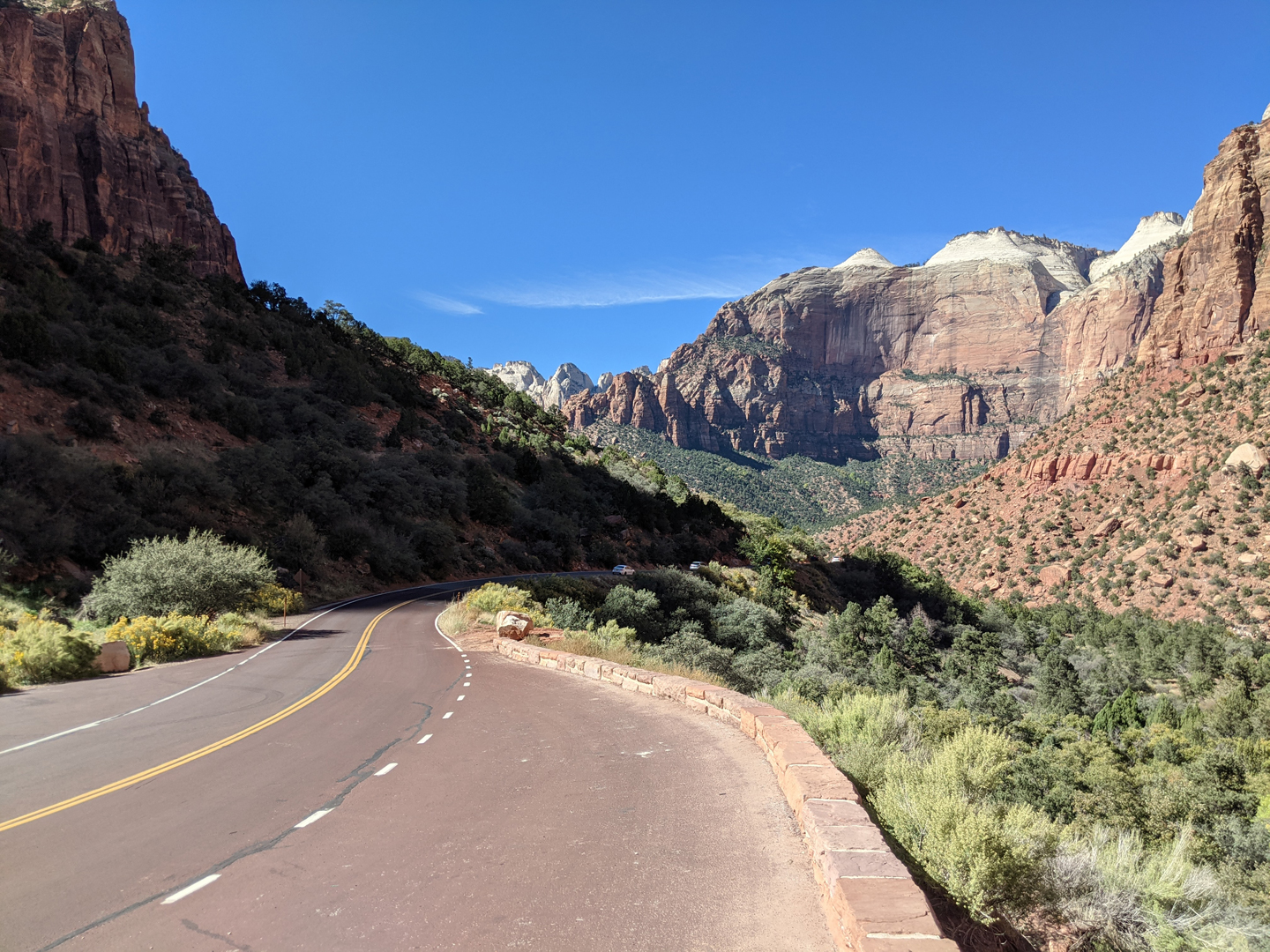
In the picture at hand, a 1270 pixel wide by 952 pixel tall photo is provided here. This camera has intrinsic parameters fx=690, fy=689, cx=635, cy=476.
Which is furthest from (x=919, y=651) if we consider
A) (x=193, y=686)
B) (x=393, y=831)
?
(x=393, y=831)

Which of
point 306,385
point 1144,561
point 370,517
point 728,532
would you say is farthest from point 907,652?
point 306,385

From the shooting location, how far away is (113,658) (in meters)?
15.1

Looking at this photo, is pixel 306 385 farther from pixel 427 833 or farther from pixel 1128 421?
pixel 1128 421

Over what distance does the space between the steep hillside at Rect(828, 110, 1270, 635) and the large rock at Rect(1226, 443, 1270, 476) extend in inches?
4.2

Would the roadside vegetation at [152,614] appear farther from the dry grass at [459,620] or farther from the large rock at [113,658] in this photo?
the dry grass at [459,620]

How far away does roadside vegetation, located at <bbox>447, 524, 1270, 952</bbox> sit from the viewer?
14.9 ft

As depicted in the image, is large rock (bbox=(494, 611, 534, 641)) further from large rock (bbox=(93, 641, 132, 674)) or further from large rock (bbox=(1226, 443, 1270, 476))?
large rock (bbox=(1226, 443, 1270, 476))

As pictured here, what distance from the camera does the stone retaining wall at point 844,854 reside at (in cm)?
349

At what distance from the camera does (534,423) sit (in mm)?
78500

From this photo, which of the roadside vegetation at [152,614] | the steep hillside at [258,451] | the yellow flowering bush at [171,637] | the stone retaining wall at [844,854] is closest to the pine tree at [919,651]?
the steep hillside at [258,451]

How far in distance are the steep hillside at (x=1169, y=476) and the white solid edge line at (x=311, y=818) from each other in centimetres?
6183

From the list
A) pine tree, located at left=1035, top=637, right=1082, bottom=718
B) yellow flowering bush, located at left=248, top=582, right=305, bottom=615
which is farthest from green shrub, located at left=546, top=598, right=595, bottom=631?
pine tree, located at left=1035, top=637, right=1082, bottom=718

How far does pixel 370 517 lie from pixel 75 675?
2572 centimetres

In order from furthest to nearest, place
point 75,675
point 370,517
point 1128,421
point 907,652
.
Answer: point 1128,421, point 907,652, point 370,517, point 75,675
